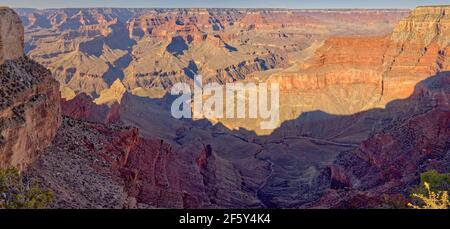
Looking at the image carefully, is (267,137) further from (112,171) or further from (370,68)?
(112,171)

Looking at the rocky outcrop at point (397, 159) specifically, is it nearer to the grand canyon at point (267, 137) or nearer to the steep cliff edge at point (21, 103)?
the grand canyon at point (267, 137)

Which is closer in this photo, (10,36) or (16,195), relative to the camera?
(16,195)

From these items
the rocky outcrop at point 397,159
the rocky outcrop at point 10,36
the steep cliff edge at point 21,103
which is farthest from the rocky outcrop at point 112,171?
the rocky outcrop at point 397,159
